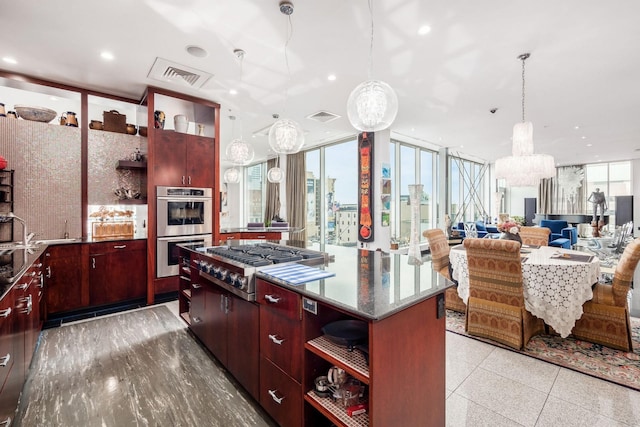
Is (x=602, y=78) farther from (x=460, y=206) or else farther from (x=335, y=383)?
(x=460, y=206)

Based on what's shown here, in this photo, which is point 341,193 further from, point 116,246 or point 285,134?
point 116,246

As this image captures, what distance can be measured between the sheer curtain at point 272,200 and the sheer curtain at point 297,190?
53cm

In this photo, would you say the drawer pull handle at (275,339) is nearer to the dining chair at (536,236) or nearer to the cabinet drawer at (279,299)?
the cabinet drawer at (279,299)

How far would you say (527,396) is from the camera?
2.01 metres

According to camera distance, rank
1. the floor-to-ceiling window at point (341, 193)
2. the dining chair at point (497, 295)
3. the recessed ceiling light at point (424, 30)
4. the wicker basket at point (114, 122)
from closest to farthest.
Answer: the dining chair at point (497, 295), the recessed ceiling light at point (424, 30), the wicker basket at point (114, 122), the floor-to-ceiling window at point (341, 193)

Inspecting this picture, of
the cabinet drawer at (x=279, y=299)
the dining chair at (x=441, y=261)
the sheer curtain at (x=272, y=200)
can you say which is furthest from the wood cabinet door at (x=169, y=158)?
the sheer curtain at (x=272, y=200)

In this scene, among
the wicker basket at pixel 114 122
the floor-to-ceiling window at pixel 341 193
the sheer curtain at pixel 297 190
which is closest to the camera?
the wicker basket at pixel 114 122

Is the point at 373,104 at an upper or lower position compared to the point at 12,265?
upper

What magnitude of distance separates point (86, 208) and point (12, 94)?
1997mm

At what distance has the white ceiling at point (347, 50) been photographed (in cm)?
246

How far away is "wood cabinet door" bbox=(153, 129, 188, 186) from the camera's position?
398 centimetres

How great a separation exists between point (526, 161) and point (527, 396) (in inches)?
116

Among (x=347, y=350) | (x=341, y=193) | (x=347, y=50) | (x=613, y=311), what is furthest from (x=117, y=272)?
(x=613, y=311)

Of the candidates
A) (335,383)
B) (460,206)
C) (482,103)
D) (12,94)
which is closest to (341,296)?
(335,383)
